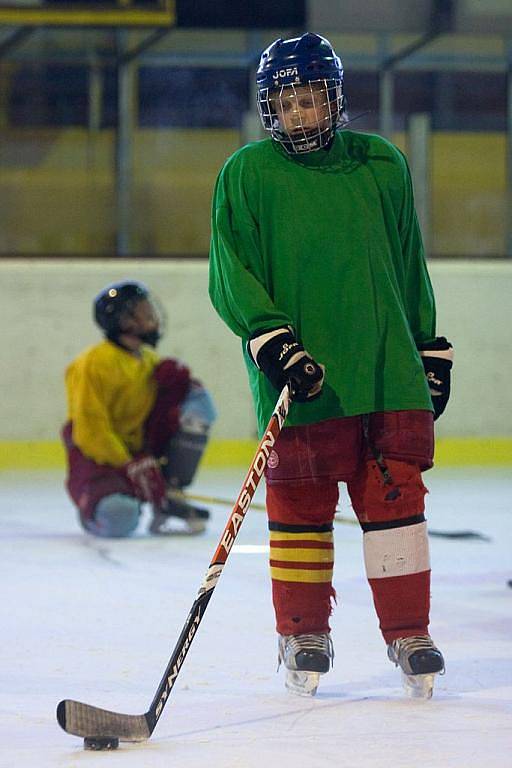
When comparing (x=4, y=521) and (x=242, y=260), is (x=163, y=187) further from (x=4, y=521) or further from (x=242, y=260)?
(x=242, y=260)

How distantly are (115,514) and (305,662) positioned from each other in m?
2.43

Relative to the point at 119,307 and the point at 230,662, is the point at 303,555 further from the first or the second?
the point at 119,307

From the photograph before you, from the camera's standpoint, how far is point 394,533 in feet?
9.15

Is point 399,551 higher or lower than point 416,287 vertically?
lower

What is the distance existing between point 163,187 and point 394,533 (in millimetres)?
6324

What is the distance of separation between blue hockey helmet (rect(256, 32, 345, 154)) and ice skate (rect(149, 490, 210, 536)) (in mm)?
2554

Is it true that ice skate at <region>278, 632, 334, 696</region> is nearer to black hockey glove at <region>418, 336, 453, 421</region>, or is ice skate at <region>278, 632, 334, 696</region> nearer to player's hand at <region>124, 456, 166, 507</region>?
black hockey glove at <region>418, 336, 453, 421</region>

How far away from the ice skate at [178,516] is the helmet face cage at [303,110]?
8.39 ft

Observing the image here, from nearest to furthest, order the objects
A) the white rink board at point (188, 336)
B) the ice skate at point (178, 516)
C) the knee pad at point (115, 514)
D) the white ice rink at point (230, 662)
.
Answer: the white ice rink at point (230, 662) < the knee pad at point (115, 514) < the ice skate at point (178, 516) < the white rink board at point (188, 336)

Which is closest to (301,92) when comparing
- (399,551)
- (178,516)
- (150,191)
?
(399,551)

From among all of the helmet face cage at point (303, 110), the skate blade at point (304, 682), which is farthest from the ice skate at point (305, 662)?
the helmet face cage at point (303, 110)

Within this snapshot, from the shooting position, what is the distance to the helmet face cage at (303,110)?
2812 mm

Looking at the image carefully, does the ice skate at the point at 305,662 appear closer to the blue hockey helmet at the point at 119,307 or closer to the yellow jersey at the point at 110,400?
the yellow jersey at the point at 110,400

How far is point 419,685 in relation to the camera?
2742 millimetres
